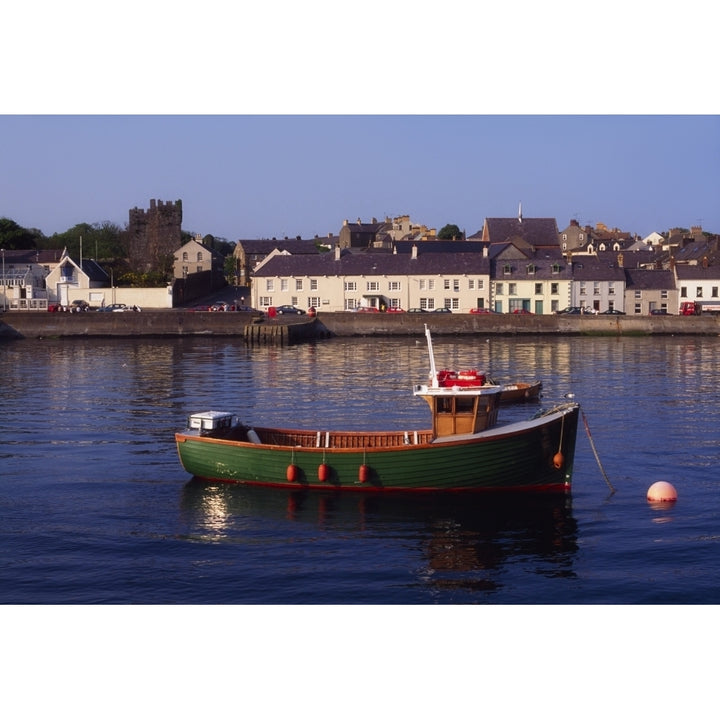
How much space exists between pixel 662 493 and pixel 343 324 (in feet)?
207

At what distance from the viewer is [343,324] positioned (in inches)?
3445

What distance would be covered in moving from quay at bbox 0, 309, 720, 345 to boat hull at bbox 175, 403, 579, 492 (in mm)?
58087

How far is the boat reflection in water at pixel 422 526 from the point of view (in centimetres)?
2067

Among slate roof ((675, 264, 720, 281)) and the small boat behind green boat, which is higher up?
slate roof ((675, 264, 720, 281))

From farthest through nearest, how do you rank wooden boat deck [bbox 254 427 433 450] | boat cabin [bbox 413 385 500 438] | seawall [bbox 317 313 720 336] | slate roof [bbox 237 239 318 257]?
slate roof [bbox 237 239 318 257], seawall [bbox 317 313 720 336], wooden boat deck [bbox 254 427 433 450], boat cabin [bbox 413 385 500 438]

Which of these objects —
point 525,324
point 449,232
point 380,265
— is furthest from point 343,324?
point 449,232

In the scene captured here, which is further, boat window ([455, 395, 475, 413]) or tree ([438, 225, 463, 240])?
tree ([438, 225, 463, 240])

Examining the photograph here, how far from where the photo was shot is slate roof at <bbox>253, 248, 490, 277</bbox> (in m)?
95.5

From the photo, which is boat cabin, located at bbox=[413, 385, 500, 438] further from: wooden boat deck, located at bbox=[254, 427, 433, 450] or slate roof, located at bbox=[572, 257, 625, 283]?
slate roof, located at bbox=[572, 257, 625, 283]

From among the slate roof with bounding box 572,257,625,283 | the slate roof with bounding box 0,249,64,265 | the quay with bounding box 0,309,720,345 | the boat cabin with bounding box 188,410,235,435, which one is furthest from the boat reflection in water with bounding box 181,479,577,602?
the slate roof with bounding box 0,249,64,265

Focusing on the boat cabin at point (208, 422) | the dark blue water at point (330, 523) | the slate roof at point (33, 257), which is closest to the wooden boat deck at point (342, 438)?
the boat cabin at point (208, 422)

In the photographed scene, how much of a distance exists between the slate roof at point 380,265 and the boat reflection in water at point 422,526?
2744 inches

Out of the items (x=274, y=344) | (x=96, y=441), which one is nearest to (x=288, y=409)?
(x=96, y=441)

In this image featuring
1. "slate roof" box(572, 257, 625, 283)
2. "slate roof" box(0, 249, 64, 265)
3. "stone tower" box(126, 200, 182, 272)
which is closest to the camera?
"slate roof" box(572, 257, 625, 283)
